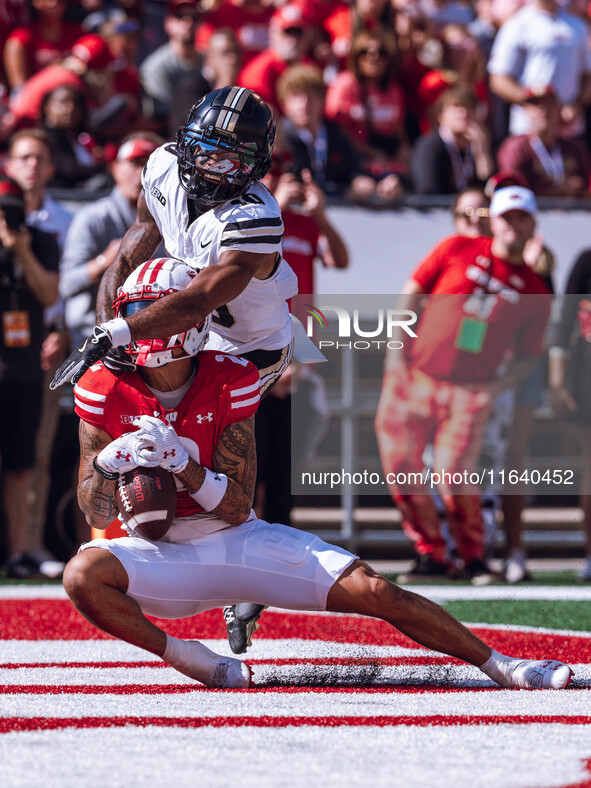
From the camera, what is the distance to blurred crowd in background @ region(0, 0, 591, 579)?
7199mm

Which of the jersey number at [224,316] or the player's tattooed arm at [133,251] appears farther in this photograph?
the jersey number at [224,316]

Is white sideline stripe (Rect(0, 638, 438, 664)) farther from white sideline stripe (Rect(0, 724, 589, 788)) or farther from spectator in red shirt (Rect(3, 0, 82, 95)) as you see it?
spectator in red shirt (Rect(3, 0, 82, 95))

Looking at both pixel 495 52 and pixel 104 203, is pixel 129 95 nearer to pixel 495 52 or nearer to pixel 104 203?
pixel 104 203

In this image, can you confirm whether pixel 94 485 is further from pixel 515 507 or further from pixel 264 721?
pixel 515 507

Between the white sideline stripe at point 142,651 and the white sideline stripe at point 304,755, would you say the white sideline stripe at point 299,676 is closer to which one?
the white sideline stripe at point 142,651

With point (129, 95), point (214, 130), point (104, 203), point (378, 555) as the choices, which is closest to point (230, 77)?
point (129, 95)

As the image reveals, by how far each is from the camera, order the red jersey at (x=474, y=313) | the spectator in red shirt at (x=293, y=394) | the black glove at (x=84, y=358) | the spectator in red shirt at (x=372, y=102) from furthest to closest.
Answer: the spectator in red shirt at (x=372, y=102), the spectator in red shirt at (x=293, y=394), the red jersey at (x=474, y=313), the black glove at (x=84, y=358)

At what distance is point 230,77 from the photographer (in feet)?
28.2

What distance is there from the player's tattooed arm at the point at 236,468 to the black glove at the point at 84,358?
41 centimetres

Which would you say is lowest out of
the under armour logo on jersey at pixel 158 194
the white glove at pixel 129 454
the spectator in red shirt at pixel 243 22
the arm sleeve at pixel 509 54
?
the white glove at pixel 129 454

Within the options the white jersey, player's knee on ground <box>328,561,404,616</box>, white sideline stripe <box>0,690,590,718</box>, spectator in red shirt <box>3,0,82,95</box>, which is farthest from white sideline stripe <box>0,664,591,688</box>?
spectator in red shirt <box>3,0,82,95</box>

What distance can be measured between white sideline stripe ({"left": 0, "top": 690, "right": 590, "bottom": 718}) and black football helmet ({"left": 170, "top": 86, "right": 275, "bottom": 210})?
1563mm

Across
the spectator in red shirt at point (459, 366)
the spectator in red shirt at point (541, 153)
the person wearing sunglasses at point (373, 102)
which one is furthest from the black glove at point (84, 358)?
the spectator in red shirt at point (541, 153)

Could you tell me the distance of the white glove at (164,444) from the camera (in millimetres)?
3594
